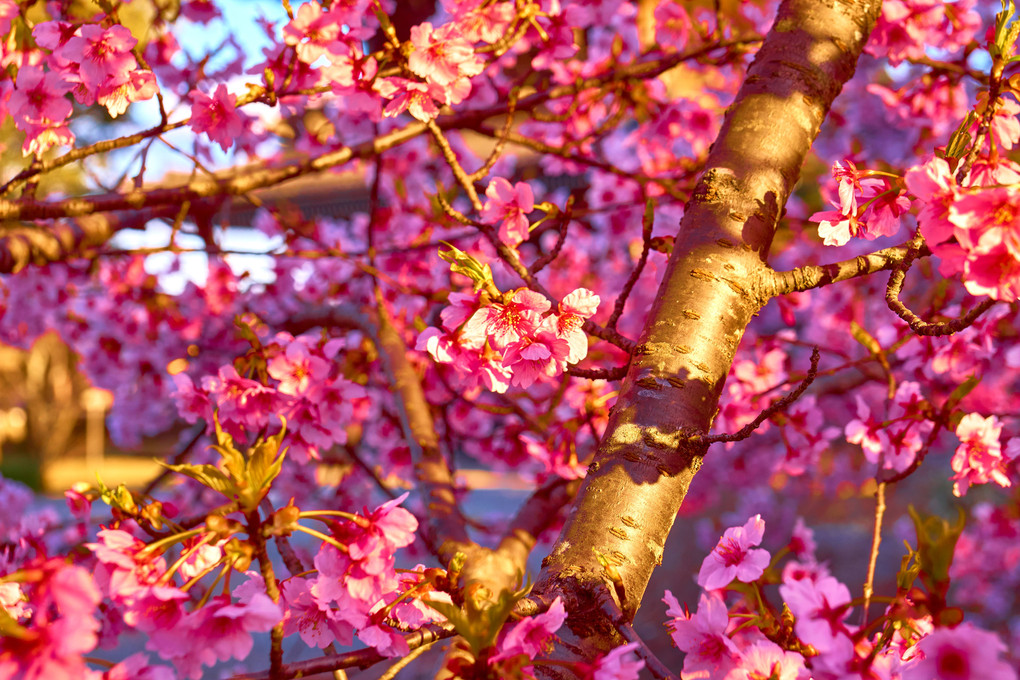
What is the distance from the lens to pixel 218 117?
5.07 ft

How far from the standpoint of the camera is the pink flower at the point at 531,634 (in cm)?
75

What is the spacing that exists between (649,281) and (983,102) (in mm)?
3582

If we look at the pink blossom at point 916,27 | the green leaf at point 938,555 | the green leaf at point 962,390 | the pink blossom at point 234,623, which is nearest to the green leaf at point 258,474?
the pink blossom at point 234,623

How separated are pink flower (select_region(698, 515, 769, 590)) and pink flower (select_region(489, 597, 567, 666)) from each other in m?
0.31

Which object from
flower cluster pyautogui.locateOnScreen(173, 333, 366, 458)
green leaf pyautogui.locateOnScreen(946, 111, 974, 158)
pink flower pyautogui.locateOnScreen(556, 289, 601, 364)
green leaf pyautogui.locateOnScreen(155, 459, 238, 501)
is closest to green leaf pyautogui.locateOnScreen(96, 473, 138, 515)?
green leaf pyautogui.locateOnScreen(155, 459, 238, 501)

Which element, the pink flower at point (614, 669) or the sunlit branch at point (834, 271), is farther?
the sunlit branch at point (834, 271)

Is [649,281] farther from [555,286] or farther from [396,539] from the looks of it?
[396,539]

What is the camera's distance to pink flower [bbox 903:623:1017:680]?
0.61 m

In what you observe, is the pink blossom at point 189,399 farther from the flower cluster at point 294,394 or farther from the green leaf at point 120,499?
the green leaf at point 120,499

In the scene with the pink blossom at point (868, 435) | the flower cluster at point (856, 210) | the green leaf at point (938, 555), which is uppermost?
the flower cluster at point (856, 210)

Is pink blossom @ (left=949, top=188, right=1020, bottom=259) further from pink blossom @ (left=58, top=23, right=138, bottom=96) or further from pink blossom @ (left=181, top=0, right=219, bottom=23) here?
pink blossom @ (left=181, top=0, right=219, bottom=23)

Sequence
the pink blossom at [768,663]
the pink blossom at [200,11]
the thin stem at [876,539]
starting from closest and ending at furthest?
the pink blossom at [768,663]
the thin stem at [876,539]
the pink blossom at [200,11]

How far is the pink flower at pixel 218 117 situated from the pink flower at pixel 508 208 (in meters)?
0.71

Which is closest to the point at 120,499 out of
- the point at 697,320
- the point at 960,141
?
the point at 697,320
